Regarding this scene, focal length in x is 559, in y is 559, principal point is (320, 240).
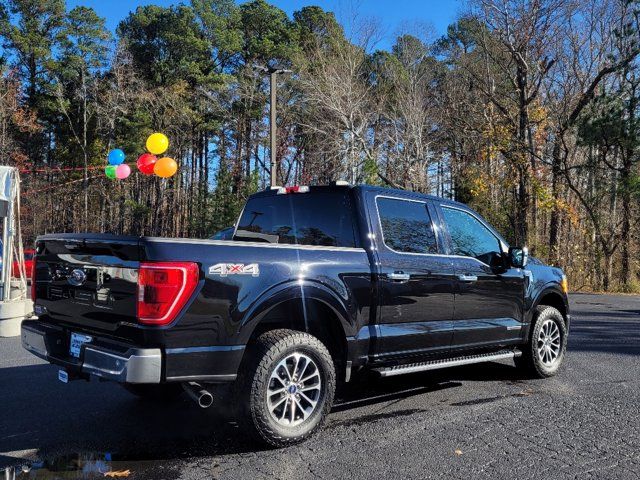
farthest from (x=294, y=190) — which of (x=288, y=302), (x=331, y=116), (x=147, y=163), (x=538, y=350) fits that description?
(x=331, y=116)

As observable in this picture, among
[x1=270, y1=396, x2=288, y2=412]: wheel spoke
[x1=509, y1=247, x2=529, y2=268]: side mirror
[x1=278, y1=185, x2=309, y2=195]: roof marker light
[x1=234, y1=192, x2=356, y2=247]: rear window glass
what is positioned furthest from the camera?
[x1=509, y1=247, x2=529, y2=268]: side mirror

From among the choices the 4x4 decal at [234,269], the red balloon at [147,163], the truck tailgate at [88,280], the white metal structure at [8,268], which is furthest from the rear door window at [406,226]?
the red balloon at [147,163]

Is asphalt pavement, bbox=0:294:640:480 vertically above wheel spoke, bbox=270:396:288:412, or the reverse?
wheel spoke, bbox=270:396:288:412

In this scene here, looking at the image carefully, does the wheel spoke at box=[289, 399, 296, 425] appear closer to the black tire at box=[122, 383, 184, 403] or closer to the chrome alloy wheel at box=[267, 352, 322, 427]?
the chrome alloy wheel at box=[267, 352, 322, 427]

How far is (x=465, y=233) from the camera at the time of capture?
18.4 feet

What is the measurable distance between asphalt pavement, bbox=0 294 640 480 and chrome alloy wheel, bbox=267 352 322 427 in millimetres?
230

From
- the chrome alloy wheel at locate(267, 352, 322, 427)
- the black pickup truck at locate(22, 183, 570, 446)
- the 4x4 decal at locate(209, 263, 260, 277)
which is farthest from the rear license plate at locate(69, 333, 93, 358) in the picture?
the chrome alloy wheel at locate(267, 352, 322, 427)

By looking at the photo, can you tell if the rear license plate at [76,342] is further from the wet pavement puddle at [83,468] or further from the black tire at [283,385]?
the black tire at [283,385]

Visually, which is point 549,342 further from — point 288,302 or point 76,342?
point 76,342

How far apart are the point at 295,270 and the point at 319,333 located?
0.66 meters

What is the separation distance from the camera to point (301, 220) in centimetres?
508

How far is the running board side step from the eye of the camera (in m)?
4.60

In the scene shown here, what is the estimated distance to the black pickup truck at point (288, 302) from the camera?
3518mm

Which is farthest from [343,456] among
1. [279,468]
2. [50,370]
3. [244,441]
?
[50,370]
